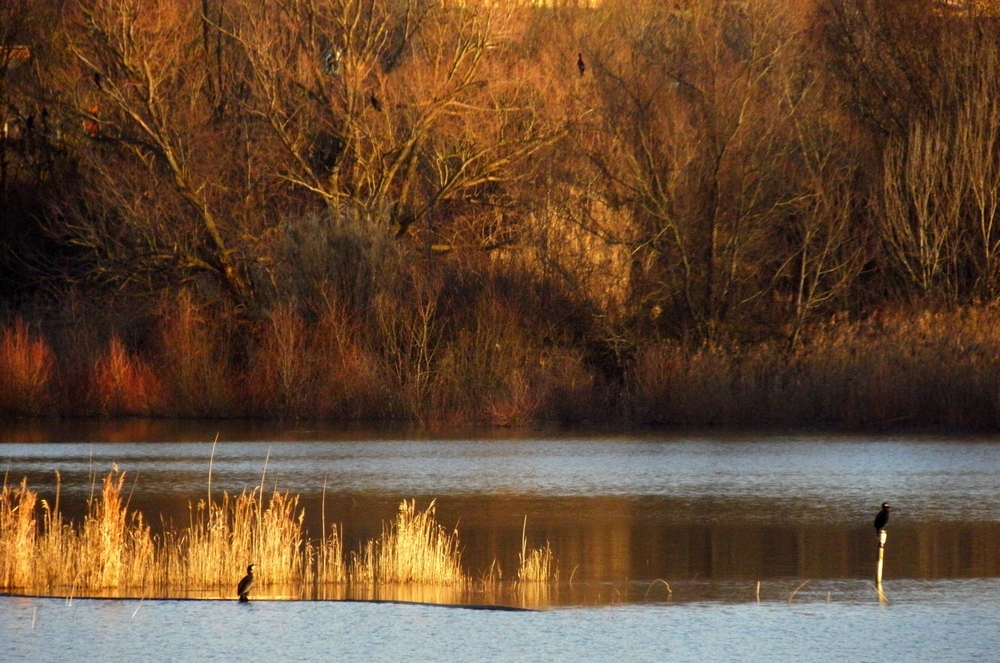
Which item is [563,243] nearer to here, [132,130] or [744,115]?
[744,115]

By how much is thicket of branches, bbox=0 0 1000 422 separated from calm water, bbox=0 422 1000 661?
6.34 metres

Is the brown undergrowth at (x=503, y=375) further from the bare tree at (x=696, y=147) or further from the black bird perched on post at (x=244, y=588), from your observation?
the black bird perched on post at (x=244, y=588)

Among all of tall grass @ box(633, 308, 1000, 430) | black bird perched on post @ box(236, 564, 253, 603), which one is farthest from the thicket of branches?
black bird perched on post @ box(236, 564, 253, 603)

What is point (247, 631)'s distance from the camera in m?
8.97

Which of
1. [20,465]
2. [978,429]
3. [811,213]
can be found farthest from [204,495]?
[811,213]

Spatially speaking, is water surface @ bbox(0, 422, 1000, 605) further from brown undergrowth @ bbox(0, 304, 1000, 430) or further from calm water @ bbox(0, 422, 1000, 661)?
brown undergrowth @ bbox(0, 304, 1000, 430)

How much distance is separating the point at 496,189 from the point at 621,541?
22375 millimetres

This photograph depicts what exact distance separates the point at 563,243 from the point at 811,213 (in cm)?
547

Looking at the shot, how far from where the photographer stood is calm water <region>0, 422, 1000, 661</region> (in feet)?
28.4

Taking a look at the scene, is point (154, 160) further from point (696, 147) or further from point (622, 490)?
point (622, 490)

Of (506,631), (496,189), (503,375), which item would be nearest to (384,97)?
(496,189)

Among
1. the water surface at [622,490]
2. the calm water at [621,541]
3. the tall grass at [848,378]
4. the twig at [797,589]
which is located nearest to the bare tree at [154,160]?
the water surface at [622,490]

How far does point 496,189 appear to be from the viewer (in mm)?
34438

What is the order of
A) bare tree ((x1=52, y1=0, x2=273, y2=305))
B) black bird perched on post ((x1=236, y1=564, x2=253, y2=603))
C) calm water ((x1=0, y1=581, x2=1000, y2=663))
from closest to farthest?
calm water ((x1=0, y1=581, x2=1000, y2=663)) < black bird perched on post ((x1=236, y1=564, x2=253, y2=603)) < bare tree ((x1=52, y1=0, x2=273, y2=305))
